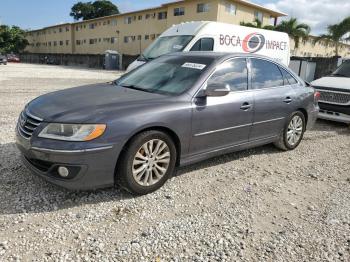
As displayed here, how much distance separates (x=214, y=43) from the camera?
11906 mm

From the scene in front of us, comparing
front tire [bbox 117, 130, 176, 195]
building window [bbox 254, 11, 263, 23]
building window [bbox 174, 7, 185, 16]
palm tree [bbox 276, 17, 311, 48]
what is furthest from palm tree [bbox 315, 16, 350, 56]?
front tire [bbox 117, 130, 176, 195]

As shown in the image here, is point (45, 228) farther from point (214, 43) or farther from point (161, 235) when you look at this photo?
point (214, 43)

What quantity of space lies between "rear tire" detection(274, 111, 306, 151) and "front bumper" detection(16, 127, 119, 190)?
318 centimetres

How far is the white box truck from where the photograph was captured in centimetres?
1139

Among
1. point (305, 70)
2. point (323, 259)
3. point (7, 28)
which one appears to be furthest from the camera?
point (7, 28)

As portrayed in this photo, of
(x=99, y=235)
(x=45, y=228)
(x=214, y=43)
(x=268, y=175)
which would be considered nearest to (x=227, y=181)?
(x=268, y=175)

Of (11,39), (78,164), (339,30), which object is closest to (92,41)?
(11,39)

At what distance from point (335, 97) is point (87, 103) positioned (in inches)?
257

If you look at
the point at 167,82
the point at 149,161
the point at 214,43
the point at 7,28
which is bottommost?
the point at 149,161

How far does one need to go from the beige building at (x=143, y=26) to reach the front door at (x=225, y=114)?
2949 cm

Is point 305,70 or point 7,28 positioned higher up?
point 7,28

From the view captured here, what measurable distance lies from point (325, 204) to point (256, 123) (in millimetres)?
1465

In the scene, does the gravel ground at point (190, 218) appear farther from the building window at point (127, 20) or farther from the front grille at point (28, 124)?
the building window at point (127, 20)

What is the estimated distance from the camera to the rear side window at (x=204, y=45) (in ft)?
37.2
